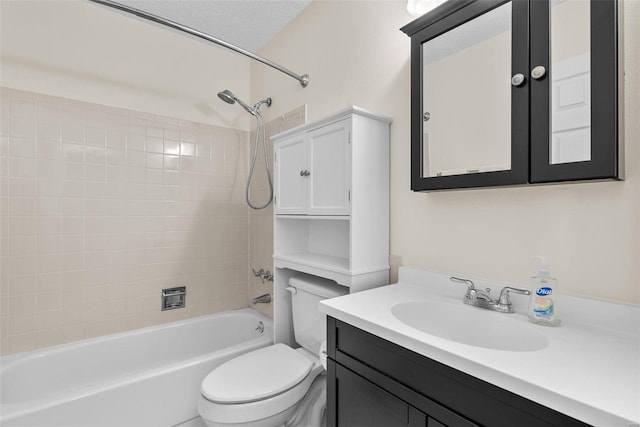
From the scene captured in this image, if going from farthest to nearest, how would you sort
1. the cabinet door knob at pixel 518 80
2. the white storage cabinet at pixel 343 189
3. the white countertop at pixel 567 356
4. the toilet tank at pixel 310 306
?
the toilet tank at pixel 310 306
the white storage cabinet at pixel 343 189
the cabinet door knob at pixel 518 80
the white countertop at pixel 567 356

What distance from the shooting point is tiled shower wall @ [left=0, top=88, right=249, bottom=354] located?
1.71m

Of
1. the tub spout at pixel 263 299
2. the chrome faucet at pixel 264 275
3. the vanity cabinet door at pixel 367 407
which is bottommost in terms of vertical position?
the tub spout at pixel 263 299

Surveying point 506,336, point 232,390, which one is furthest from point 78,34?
point 506,336

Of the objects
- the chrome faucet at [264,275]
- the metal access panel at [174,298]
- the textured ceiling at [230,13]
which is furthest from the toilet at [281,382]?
the textured ceiling at [230,13]

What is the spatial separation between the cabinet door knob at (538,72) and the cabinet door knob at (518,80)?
28 mm

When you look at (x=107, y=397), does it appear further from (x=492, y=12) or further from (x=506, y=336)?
(x=492, y=12)

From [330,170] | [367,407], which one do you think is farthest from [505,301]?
[330,170]

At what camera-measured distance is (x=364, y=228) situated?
134 cm

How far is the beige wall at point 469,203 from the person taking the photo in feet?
2.67

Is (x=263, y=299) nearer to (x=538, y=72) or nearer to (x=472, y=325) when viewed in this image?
(x=472, y=325)

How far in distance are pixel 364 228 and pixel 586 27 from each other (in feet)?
3.07

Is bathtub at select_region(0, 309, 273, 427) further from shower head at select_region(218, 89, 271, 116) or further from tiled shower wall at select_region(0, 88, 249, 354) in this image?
shower head at select_region(218, 89, 271, 116)

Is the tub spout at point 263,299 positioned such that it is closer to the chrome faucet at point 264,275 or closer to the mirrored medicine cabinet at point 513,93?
the chrome faucet at point 264,275

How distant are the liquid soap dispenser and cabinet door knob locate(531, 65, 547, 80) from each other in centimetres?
54
